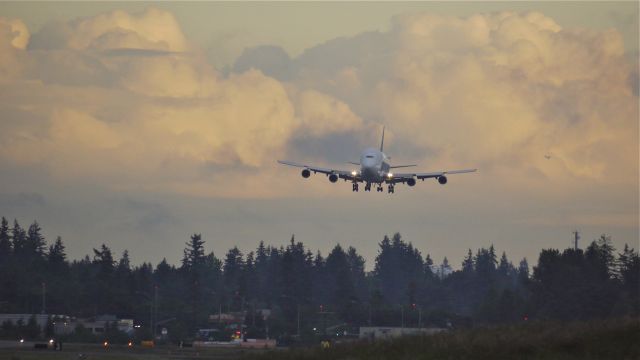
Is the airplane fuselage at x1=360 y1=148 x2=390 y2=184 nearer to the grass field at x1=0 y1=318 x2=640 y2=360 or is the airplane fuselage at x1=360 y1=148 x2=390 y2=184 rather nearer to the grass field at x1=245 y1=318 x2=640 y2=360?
the grass field at x1=0 y1=318 x2=640 y2=360

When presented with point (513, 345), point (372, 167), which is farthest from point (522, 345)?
point (372, 167)

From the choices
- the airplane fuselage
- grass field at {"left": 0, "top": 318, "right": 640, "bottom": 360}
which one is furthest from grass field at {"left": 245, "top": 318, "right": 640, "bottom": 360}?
the airplane fuselage

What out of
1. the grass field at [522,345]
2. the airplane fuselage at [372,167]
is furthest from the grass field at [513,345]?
the airplane fuselage at [372,167]

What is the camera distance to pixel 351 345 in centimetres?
10256

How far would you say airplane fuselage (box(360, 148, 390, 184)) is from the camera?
150 m

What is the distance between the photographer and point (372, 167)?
14925 cm

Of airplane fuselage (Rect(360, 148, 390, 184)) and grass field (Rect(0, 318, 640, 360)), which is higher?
airplane fuselage (Rect(360, 148, 390, 184))

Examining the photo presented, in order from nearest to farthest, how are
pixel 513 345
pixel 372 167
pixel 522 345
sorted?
pixel 522 345
pixel 513 345
pixel 372 167

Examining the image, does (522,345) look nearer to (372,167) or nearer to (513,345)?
(513,345)

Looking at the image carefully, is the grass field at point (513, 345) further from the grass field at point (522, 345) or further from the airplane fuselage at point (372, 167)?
the airplane fuselage at point (372, 167)

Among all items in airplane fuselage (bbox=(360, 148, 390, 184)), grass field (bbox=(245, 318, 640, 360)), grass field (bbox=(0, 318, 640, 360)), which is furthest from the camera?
airplane fuselage (bbox=(360, 148, 390, 184))

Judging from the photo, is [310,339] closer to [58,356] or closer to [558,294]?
[558,294]

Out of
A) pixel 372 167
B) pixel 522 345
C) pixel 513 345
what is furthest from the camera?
pixel 372 167

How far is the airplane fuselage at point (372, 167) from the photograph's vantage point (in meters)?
150
